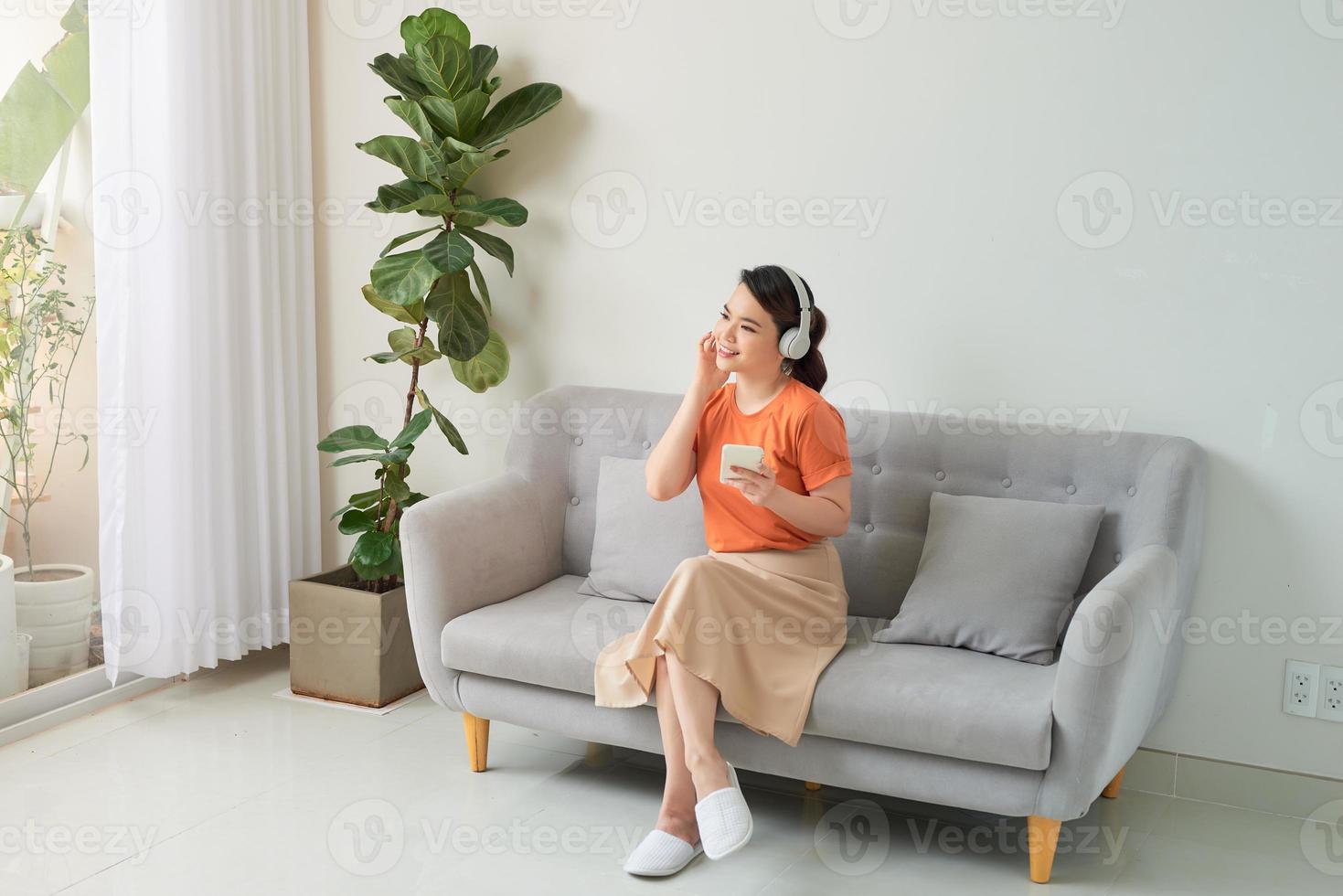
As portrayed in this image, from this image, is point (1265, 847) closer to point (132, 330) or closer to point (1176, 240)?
point (1176, 240)

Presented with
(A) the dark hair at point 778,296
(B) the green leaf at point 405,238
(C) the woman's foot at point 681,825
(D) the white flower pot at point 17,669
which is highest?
(B) the green leaf at point 405,238

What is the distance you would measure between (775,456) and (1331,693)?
143cm

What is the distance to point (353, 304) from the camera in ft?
13.0

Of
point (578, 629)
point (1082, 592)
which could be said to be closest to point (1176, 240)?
point (1082, 592)

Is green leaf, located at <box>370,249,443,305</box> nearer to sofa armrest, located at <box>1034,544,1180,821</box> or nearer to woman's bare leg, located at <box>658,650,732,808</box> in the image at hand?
woman's bare leg, located at <box>658,650,732,808</box>

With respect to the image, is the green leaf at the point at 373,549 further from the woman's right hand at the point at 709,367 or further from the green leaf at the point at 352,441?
the woman's right hand at the point at 709,367

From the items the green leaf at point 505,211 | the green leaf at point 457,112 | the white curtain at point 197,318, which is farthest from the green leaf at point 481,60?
the white curtain at point 197,318

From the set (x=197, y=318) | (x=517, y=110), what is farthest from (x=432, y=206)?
(x=197, y=318)

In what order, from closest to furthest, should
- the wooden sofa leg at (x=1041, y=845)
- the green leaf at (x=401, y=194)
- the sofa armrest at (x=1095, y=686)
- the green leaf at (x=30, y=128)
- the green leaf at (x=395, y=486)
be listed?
the sofa armrest at (x=1095, y=686), the wooden sofa leg at (x=1041, y=845), the green leaf at (x=30, y=128), the green leaf at (x=401, y=194), the green leaf at (x=395, y=486)

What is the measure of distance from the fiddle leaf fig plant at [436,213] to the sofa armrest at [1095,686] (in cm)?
186

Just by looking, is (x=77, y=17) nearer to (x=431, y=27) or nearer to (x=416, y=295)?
(x=431, y=27)

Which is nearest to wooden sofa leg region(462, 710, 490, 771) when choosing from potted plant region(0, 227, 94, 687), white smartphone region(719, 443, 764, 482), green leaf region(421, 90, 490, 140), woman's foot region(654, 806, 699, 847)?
woman's foot region(654, 806, 699, 847)

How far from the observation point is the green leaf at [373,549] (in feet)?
11.3

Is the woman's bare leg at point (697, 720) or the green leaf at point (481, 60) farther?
the green leaf at point (481, 60)
